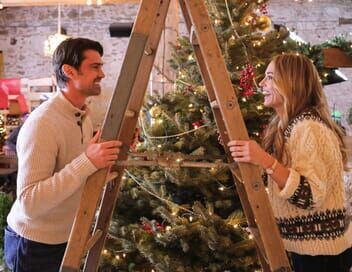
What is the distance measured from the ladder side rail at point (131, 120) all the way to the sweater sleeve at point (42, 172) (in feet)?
0.66

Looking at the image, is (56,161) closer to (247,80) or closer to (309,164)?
(309,164)

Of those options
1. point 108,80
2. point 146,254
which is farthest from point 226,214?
point 108,80

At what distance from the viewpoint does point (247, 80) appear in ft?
7.93

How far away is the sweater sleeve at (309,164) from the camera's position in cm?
149

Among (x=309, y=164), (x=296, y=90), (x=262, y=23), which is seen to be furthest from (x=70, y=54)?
(x=262, y=23)

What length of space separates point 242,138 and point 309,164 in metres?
0.28

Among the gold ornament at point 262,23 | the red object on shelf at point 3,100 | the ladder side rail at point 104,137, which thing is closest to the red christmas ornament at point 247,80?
the gold ornament at point 262,23

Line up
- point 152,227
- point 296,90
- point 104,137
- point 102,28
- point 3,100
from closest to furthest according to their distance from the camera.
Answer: point 104,137 → point 296,90 → point 152,227 → point 3,100 → point 102,28

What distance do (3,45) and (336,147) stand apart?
28.8 ft

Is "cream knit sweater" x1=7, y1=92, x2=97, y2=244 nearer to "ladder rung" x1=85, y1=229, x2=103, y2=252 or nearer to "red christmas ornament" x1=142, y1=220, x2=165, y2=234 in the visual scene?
"ladder rung" x1=85, y1=229, x2=103, y2=252

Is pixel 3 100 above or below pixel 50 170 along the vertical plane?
above

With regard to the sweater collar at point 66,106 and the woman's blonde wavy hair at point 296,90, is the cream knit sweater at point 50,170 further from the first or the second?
the woman's blonde wavy hair at point 296,90

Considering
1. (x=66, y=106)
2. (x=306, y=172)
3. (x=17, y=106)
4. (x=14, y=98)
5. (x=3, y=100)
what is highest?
(x=14, y=98)

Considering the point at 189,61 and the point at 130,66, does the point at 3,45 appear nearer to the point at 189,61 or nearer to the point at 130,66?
the point at 189,61
